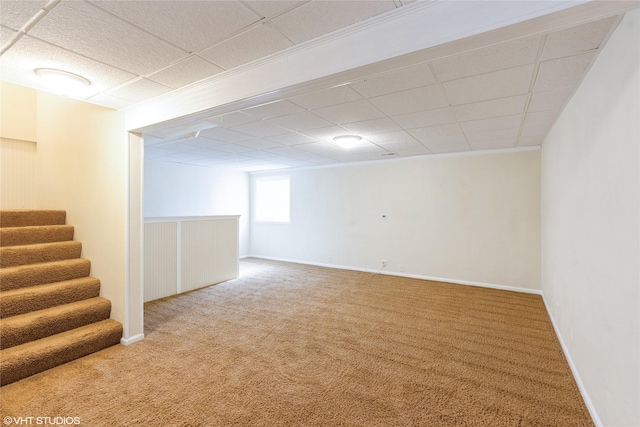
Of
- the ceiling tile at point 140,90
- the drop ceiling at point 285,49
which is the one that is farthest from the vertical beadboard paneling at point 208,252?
the ceiling tile at point 140,90

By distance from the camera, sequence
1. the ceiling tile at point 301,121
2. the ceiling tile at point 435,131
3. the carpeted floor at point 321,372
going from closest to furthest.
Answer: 1. the carpeted floor at point 321,372
2. the ceiling tile at point 301,121
3. the ceiling tile at point 435,131

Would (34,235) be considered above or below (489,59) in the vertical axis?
below

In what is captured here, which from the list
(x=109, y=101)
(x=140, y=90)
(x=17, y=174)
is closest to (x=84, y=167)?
(x=109, y=101)

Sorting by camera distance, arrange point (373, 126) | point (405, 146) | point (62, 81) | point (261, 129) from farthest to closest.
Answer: point (405, 146) < point (261, 129) < point (373, 126) < point (62, 81)

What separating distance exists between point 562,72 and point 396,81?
1214mm

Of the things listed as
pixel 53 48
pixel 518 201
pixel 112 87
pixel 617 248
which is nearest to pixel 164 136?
pixel 112 87

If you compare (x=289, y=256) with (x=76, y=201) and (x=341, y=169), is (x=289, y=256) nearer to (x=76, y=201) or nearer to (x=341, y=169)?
(x=341, y=169)

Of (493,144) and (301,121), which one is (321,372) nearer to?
(301,121)

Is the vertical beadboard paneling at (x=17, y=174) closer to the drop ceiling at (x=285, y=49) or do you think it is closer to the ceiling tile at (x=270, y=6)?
the drop ceiling at (x=285, y=49)

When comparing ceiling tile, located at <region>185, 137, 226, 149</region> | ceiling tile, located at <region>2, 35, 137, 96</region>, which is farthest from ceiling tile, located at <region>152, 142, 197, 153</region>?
ceiling tile, located at <region>2, 35, 137, 96</region>

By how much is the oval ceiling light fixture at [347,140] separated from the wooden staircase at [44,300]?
345cm

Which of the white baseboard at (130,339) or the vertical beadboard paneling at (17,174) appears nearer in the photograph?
the white baseboard at (130,339)

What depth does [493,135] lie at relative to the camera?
3957 mm

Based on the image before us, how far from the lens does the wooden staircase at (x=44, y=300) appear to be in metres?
2.37
